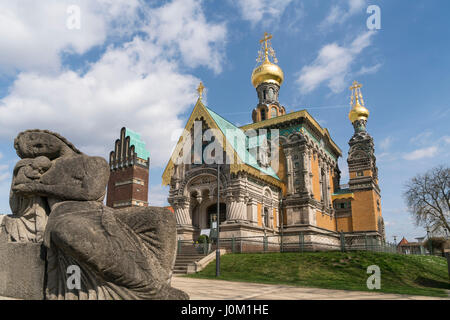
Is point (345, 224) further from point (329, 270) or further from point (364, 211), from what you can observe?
point (329, 270)

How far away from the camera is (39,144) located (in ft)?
14.9

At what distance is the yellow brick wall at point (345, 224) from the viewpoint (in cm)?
3200

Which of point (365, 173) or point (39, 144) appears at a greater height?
point (365, 173)

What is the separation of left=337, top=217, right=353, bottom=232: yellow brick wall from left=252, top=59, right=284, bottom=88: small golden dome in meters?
15.9

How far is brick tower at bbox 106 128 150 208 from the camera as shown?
136ft

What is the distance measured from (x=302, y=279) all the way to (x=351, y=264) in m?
2.84

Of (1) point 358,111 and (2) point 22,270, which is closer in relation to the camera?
(2) point 22,270

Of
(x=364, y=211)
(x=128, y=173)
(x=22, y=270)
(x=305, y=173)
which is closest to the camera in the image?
(x=22, y=270)

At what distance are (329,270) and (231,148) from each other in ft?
37.7

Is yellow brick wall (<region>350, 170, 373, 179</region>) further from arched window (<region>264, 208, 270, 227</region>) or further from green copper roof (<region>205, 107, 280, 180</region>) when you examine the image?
arched window (<region>264, 208, 270, 227</region>)

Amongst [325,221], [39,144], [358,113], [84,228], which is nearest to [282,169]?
[325,221]

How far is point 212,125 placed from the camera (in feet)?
79.9

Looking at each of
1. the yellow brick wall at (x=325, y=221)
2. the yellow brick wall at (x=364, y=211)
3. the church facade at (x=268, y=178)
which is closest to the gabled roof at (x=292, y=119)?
the church facade at (x=268, y=178)

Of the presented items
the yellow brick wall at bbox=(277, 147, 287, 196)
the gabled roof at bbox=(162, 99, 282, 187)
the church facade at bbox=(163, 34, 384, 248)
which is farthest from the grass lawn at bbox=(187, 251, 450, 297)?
the yellow brick wall at bbox=(277, 147, 287, 196)
